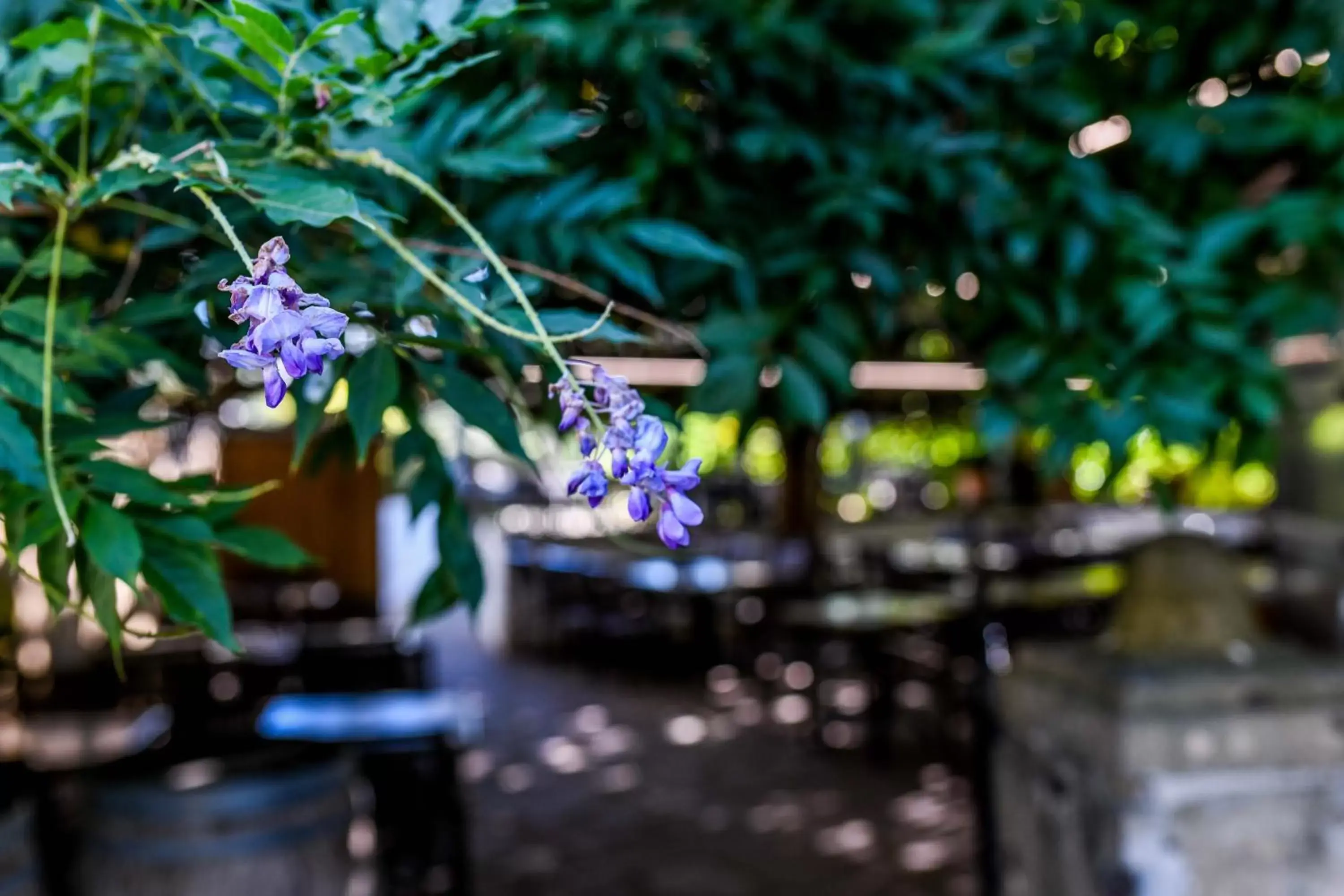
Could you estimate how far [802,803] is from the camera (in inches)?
176

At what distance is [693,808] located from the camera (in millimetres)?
4430

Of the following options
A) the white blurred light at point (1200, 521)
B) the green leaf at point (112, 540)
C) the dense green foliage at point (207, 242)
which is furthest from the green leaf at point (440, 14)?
the white blurred light at point (1200, 521)

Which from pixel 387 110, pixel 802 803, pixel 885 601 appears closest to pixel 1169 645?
pixel 387 110

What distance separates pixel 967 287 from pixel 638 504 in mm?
1148

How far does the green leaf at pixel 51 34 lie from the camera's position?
2.89ft

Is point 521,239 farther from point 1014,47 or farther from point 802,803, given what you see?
point 802,803

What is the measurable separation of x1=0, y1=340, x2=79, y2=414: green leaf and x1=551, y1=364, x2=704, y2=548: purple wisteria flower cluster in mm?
439

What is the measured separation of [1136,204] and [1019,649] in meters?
0.92

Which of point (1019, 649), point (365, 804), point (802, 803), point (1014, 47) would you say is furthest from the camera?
point (802, 803)

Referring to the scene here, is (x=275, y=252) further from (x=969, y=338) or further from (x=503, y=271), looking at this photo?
(x=969, y=338)

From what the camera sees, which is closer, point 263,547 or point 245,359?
point 245,359

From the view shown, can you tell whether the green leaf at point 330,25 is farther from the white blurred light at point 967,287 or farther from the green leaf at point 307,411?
the white blurred light at point 967,287

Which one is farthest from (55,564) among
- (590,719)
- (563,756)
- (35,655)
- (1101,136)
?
(35,655)

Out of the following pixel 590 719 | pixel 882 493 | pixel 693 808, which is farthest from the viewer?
pixel 882 493
